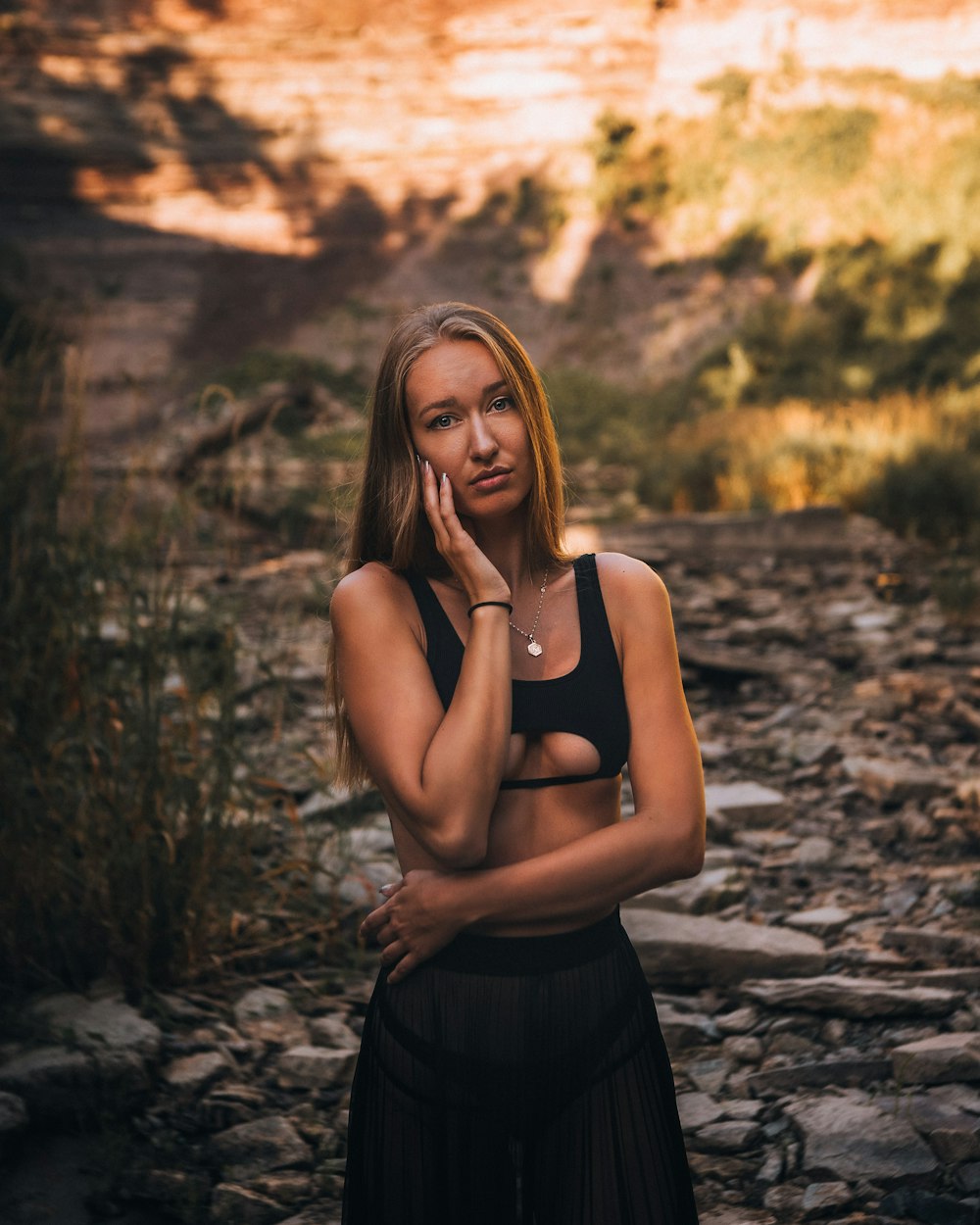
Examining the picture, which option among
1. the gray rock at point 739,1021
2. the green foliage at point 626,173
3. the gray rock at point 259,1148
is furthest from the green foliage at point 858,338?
the gray rock at point 259,1148

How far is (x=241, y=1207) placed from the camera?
2.65 m

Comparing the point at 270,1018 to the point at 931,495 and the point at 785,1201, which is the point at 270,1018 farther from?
the point at 931,495

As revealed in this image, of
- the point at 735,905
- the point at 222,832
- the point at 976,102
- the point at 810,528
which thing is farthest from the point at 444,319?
the point at 976,102

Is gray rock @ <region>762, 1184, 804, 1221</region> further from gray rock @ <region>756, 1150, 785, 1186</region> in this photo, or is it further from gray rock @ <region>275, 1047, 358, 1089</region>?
gray rock @ <region>275, 1047, 358, 1089</region>

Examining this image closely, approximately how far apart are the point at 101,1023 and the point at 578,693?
80.8 inches

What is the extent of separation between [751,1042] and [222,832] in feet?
5.28

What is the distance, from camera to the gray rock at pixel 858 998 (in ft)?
11.0

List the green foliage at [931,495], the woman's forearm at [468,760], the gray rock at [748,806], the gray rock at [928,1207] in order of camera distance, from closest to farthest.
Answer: the woman's forearm at [468,760] < the gray rock at [928,1207] < the gray rock at [748,806] < the green foliage at [931,495]

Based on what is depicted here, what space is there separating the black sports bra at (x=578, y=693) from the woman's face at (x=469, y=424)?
7.9 inches

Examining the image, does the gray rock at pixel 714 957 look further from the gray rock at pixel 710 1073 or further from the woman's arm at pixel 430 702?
the woman's arm at pixel 430 702

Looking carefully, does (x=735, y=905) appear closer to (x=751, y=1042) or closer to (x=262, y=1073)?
(x=751, y=1042)

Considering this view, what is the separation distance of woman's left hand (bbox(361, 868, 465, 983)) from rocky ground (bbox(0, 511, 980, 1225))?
110 cm

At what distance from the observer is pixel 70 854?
10.9 feet

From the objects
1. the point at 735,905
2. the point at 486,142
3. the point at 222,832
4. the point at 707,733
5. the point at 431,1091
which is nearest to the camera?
the point at 431,1091
